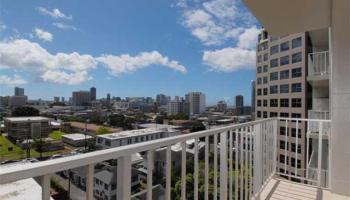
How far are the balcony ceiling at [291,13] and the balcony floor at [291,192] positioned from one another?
2.07 metres

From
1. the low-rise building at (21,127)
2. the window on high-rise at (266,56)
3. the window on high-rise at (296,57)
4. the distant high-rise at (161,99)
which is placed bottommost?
the low-rise building at (21,127)

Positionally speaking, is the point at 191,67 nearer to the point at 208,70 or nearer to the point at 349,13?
the point at 208,70

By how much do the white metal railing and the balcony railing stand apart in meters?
5.05

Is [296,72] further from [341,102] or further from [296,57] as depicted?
[341,102]

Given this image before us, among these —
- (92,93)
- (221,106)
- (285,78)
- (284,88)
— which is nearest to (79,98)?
(92,93)

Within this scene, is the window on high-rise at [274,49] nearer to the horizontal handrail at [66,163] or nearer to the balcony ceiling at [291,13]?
the balcony ceiling at [291,13]

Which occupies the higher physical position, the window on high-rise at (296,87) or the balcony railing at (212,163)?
the window on high-rise at (296,87)

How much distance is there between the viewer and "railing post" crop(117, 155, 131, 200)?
83 cm

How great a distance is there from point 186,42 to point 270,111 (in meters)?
27.7

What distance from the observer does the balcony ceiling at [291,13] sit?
2.44m

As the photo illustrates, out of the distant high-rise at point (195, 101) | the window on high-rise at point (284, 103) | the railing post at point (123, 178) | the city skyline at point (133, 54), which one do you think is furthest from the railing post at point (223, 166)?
the distant high-rise at point (195, 101)

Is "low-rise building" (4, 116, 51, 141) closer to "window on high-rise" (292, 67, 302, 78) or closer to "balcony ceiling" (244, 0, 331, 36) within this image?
"balcony ceiling" (244, 0, 331, 36)

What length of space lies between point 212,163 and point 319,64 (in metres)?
7.37

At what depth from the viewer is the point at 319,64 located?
7.32 metres
